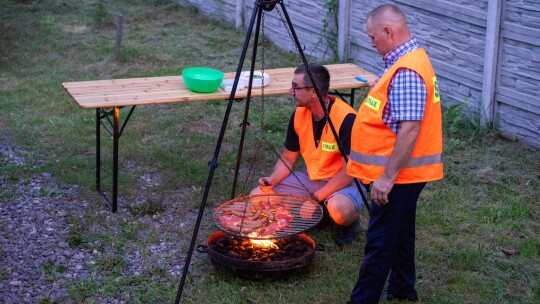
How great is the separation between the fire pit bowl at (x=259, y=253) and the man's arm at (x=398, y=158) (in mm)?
1051

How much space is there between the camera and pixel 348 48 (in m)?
9.70

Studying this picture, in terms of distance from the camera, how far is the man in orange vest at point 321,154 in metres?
5.45

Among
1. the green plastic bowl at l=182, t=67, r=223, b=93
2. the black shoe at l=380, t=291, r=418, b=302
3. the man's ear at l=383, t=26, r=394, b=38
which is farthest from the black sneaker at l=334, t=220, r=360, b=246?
the man's ear at l=383, t=26, r=394, b=38

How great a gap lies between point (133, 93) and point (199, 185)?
1.09 metres

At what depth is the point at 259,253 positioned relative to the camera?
5137mm

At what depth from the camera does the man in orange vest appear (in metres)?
5.45

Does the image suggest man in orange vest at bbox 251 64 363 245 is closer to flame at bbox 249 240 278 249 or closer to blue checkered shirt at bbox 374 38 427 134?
flame at bbox 249 240 278 249

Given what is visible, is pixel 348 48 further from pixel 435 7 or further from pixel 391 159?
pixel 391 159

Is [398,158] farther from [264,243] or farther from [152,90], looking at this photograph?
[152,90]

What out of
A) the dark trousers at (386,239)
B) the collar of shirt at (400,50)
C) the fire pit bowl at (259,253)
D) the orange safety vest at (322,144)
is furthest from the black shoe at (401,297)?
the collar of shirt at (400,50)

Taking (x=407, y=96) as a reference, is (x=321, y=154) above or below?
below

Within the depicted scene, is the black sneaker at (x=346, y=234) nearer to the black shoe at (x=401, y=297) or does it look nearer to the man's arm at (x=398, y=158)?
the black shoe at (x=401, y=297)

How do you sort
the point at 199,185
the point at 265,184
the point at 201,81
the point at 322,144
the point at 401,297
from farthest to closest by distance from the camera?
the point at 199,185 → the point at 201,81 → the point at 265,184 → the point at 322,144 → the point at 401,297

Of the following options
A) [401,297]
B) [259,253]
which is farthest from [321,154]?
[401,297]
